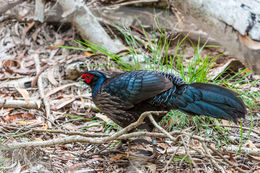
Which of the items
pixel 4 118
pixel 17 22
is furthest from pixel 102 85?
pixel 17 22

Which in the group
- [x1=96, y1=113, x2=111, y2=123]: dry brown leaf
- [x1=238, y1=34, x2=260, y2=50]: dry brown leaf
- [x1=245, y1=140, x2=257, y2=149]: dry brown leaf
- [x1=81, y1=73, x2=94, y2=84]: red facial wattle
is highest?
[x1=238, y1=34, x2=260, y2=50]: dry brown leaf

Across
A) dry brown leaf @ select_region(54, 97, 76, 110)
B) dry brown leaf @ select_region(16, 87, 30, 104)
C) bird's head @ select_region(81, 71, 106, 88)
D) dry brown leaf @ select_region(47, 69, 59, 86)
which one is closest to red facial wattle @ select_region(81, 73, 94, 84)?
bird's head @ select_region(81, 71, 106, 88)

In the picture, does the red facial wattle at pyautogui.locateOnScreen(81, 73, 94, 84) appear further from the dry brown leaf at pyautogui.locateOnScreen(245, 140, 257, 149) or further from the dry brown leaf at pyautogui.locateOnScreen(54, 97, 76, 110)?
the dry brown leaf at pyautogui.locateOnScreen(245, 140, 257, 149)

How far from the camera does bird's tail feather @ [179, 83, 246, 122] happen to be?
314cm

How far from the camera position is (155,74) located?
3508mm

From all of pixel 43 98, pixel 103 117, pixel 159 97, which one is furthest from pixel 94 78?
pixel 43 98

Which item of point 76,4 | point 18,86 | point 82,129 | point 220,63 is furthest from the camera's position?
point 76,4

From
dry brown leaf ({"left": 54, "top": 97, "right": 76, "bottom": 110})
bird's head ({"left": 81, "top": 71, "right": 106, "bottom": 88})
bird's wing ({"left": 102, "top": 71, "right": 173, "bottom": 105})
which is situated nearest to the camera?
bird's wing ({"left": 102, "top": 71, "right": 173, "bottom": 105})

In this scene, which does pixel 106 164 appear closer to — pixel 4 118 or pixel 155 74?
pixel 155 74

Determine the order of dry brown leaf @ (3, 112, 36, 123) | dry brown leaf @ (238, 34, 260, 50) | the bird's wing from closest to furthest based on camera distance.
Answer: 1. dry brown leaf @ (238, 34, 260, 50)
2. the bird's wing
3. dry brown leaf @ (3, 112, 36, 123)

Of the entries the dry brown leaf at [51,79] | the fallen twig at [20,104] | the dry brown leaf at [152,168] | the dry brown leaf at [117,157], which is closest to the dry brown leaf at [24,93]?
the fallen twig at [20,104]

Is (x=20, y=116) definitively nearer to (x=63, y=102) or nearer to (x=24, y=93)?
(x=24, y=93)

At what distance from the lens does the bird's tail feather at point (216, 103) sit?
124 inches

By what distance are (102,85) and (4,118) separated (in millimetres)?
1481
